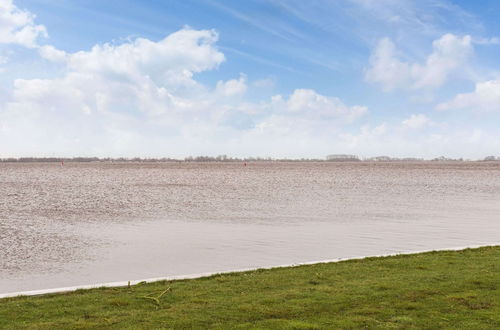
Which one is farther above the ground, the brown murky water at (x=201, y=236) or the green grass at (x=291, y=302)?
the green grass at (x=291, y=302)

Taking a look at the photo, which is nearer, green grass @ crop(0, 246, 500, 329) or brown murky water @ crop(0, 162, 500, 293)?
green grass @ crop(0, 246, 500, 329)

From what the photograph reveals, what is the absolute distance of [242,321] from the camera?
7.82 m

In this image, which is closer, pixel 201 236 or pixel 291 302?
pixel 291 302

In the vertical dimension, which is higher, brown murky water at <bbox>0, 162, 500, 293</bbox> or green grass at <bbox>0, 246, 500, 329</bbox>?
green grass at <bbox>0, 246, 500, 329</bbox>

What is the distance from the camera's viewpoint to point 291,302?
8852 mm

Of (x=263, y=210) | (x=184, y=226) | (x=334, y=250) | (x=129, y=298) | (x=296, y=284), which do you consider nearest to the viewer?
(x=129, y=298)

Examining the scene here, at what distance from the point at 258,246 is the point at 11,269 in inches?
337

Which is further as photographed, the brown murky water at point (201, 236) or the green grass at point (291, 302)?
the brown murky water at point (201, 236)

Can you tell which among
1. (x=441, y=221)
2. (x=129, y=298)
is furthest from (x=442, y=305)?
(x=441, y=221)

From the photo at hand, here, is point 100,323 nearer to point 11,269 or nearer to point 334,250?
point 11,269

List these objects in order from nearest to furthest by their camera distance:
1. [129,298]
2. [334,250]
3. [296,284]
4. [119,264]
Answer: [129,298] → [296,284] → [119,264] → [334,250]

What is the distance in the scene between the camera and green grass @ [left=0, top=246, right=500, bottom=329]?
777 cm

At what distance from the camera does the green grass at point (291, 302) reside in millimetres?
7766

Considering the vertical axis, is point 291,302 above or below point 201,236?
above
